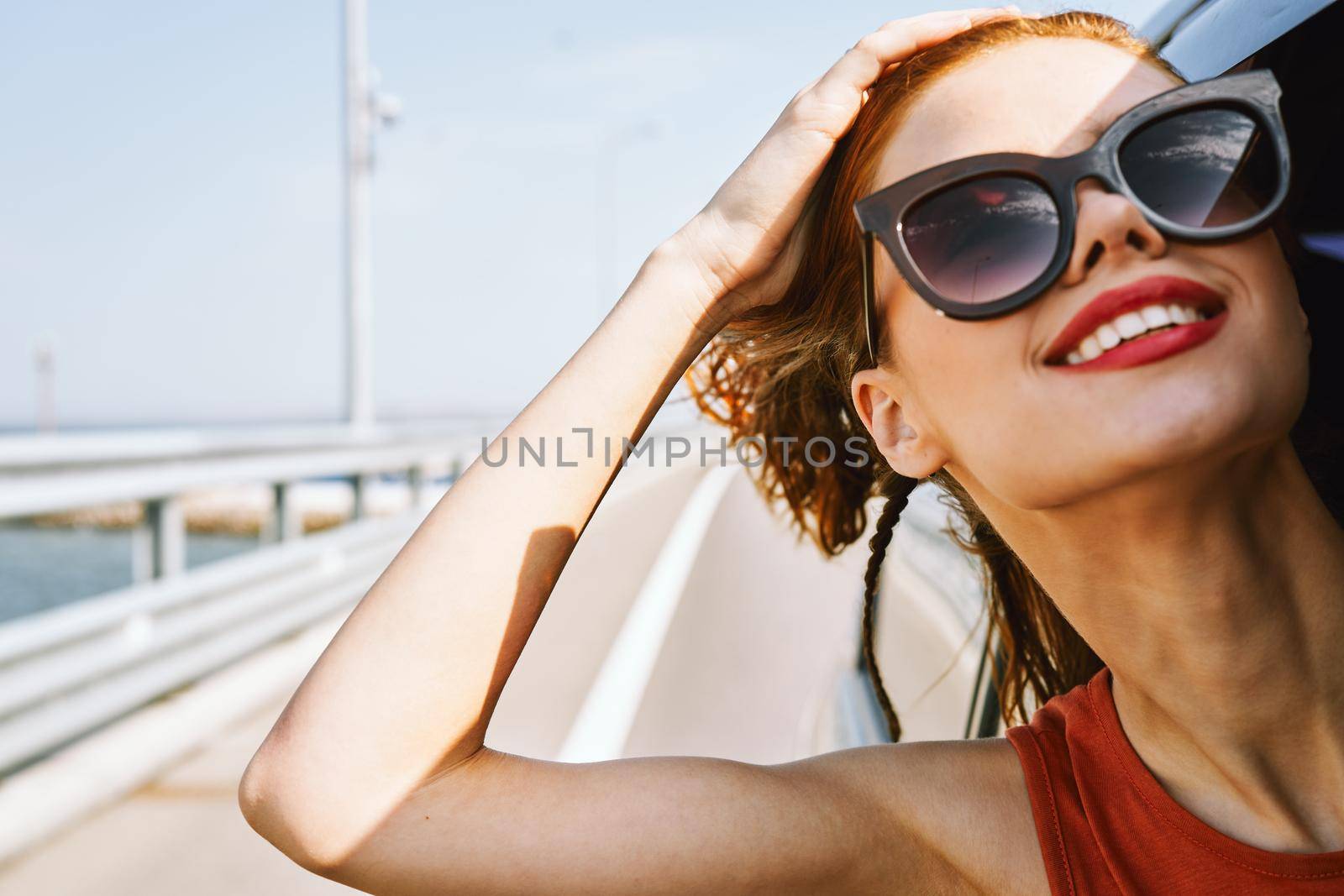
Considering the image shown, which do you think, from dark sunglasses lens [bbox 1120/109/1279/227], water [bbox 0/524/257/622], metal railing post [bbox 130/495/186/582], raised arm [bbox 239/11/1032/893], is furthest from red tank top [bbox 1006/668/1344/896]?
metal railing post [bbox 130/495/186/582]

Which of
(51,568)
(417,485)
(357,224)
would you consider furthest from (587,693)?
(51,568)

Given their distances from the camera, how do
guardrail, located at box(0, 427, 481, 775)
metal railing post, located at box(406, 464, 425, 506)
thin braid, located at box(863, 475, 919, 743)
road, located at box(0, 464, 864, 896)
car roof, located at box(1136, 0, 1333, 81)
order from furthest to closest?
metal railing post, located at box(406, 464, 425, 506) → guardrail, located at box(0, 427, 481, 775) → road, located at box(0, 464, 864, 896) → thin braid, located at box(863, 475, 919, 743) → car roof, located at box(1136, 0, 1333, 81)

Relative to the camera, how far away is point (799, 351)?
2.35 meters

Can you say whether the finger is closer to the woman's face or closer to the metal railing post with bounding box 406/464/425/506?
the woman's face

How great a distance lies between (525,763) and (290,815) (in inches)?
15.0

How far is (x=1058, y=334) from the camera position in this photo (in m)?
1.53

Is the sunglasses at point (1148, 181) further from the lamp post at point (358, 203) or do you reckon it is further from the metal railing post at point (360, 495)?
the lamp post at point (358, 203)

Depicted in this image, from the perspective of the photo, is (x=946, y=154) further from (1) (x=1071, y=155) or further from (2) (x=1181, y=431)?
(2) (x=1181, y=431)

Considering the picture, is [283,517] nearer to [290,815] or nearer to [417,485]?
[417,485]

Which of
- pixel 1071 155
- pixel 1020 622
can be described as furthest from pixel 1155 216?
pixel 1020 622

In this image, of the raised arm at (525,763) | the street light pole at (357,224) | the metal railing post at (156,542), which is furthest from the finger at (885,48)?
the street light pole at (357,224)

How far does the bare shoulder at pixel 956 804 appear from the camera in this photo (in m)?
1.77

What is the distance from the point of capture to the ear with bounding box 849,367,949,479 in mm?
1894

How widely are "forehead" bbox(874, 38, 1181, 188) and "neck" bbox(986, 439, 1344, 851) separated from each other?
54 cm
